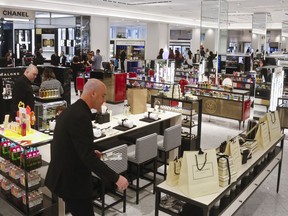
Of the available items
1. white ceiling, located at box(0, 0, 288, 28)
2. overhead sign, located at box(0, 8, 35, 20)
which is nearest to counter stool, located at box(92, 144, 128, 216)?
white ceiling, located at box(0, 0, 288, 28)

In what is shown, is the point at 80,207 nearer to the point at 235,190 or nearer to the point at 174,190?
the point at 174,190

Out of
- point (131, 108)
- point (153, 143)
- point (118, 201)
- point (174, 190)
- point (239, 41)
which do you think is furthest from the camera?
point (239, 41)

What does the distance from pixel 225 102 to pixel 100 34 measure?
8.95 meters

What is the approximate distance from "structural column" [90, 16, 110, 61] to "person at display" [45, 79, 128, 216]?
1316 centimetres

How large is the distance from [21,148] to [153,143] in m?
1.61

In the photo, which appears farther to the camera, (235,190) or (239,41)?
(239,41)

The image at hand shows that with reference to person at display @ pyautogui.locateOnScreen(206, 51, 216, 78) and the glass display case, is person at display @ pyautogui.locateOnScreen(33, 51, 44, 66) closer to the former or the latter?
person at display @ pyautogui.locateOnScreen(206, 51, 216, 78)

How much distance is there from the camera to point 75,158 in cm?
248

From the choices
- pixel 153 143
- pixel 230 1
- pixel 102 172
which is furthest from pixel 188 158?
pixel 230 1

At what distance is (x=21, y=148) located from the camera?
357 centimetres

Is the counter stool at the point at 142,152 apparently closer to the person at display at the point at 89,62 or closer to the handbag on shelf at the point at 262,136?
the handbag on shelf at the point at 262,136

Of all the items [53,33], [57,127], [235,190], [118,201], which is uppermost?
[53,33]

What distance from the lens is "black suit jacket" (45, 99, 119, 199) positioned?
2398 millimetres

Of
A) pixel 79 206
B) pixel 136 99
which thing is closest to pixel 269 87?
pixel 136 99
